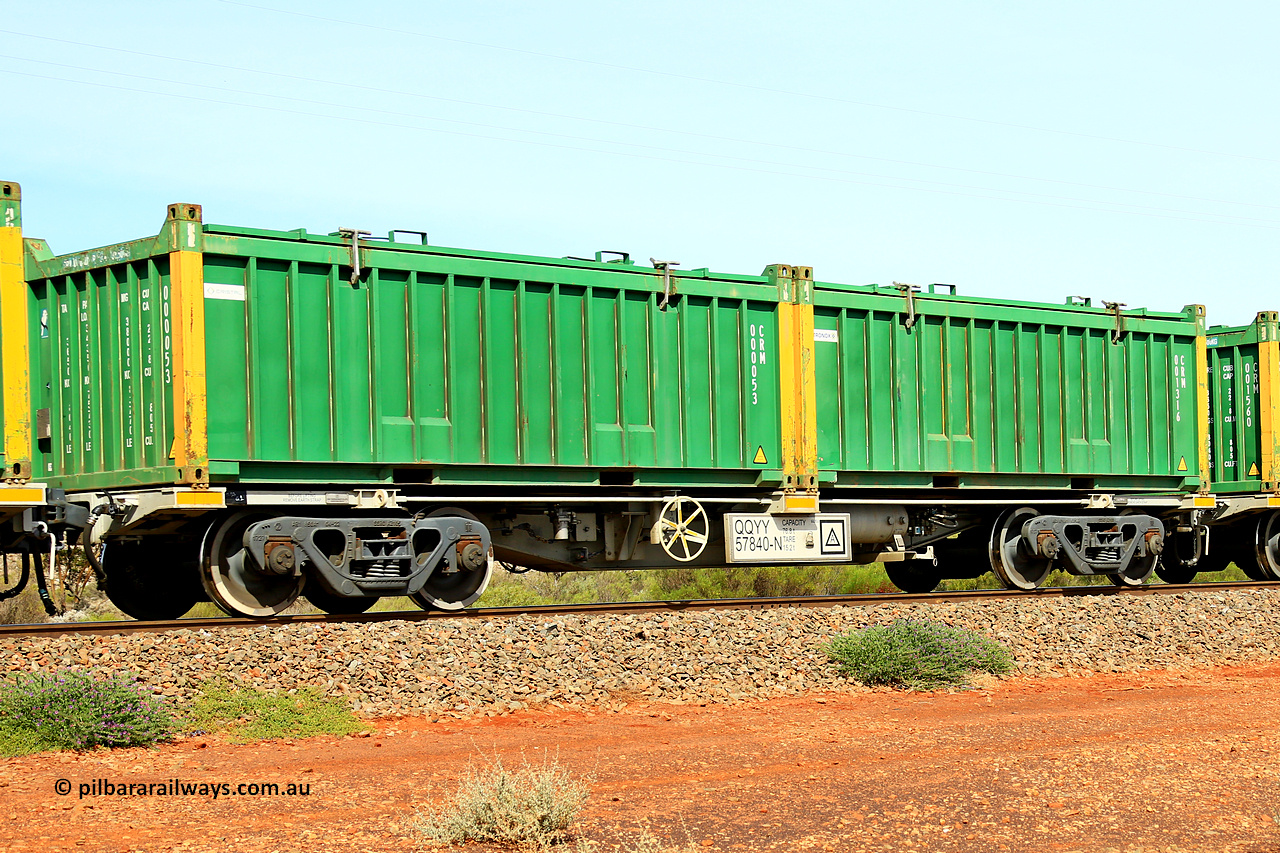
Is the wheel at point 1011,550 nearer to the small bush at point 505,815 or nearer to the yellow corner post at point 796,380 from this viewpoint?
the yellow corner post at point 796,380

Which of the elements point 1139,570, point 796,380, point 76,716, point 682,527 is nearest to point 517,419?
point 682,527

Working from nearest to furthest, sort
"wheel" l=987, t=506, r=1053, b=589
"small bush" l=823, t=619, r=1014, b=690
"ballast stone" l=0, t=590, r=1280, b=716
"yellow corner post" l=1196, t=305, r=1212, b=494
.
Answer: "ballast stone" l=0, t=590, r=1280, b=716
"small bush" l=823, t=619, r=1014, b=690
"wheel" l=987, t=506, r=1053, b=589
"yellow corner post" l=1196, t=305, r=1212, b=494

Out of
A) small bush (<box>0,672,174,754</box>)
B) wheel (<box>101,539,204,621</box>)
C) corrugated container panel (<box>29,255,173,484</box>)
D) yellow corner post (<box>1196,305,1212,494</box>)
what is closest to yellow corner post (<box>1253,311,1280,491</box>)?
yellow corner post (<box>1196,305,1212,494</box>)

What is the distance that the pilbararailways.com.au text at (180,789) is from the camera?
7.09m

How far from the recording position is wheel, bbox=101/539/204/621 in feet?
43.8

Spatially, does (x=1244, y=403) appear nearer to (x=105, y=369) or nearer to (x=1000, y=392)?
(x=1000, y=392)

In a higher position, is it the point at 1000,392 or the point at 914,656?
the point at 1000,392

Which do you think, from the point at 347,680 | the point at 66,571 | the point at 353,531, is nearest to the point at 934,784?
the point at 347,680

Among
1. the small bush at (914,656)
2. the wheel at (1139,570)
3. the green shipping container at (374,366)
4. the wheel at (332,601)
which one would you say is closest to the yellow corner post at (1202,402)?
the wheel at (1139,570)

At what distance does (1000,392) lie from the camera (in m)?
16.6

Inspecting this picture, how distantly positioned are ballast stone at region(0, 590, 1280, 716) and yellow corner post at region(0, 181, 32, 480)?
214cm

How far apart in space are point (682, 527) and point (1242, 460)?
1036cm

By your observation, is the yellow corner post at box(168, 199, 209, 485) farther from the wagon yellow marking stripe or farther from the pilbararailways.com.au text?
the pilbararailways.com.au text

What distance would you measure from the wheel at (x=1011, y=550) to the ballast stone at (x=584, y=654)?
8.57 feet
